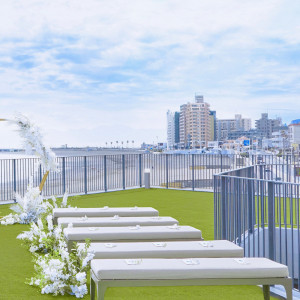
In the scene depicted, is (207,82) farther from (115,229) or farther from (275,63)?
(115,229)

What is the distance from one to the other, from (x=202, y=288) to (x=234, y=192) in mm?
1482

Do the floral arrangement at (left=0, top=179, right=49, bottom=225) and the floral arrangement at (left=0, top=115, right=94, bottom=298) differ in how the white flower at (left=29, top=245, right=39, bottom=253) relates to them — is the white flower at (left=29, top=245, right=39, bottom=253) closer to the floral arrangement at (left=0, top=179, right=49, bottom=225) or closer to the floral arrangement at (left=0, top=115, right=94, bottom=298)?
the floral arrangement at (left=0, top=115, right=94, bottom=298)

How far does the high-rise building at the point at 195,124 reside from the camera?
117750 mm

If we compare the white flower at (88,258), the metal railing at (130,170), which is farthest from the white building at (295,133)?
the white flower at (88,258)

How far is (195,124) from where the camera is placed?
4670 inches

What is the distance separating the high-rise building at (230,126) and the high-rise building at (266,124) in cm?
793

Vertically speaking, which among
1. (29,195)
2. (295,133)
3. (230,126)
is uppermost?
(230,126)

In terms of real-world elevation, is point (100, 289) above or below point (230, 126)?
below

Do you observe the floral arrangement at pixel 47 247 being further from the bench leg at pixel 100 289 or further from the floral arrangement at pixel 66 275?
the bench leg at pixel 100 289

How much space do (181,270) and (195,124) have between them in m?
115

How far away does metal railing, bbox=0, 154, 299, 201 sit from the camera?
15531 millimetres

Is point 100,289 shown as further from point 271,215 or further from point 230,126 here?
point 230,126

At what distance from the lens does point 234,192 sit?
260 inches

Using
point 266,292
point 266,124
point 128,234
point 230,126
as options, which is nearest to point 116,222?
point 128,234
